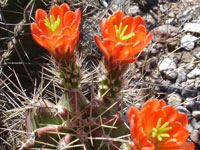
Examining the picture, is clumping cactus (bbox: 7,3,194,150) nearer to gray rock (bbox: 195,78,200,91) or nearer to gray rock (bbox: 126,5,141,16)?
gray rock (bbox: 195,78,200,91)

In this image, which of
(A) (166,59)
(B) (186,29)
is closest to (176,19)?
(B) (186,29)

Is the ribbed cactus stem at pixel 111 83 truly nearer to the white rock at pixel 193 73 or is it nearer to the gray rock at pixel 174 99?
the gray rock at pixel 174 99

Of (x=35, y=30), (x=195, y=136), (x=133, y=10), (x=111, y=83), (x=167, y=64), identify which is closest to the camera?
(x=35, y=30)

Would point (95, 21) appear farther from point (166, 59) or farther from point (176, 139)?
point (176, 139)

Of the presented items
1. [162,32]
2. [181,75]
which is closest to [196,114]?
[181,75]

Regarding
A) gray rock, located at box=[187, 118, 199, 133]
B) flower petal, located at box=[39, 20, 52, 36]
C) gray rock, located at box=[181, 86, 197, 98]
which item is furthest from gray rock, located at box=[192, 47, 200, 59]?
flower petal, located at box=[39, 20, 52, 36]

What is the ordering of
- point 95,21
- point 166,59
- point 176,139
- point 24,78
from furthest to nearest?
1. point 95,21
2. point 166,59
3. point 24,78
4. point 176,139

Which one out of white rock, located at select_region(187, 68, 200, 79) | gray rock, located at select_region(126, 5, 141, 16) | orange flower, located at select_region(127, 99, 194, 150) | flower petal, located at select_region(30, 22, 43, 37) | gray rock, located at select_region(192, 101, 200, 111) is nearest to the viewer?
orange flower, located at select_region(127, 99, 194, 150)

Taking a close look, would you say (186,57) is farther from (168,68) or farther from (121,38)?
(121,38)
